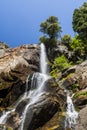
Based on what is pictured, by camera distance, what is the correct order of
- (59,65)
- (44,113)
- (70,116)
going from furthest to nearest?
(59,65)
(70,116)
(44,113)

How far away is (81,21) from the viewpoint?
67250 mm

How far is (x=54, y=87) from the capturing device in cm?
4347

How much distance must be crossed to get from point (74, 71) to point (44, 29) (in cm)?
2614

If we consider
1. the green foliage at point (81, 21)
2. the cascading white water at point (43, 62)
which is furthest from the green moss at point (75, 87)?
the green foliage at point (81, 21)

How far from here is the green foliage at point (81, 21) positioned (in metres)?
66.0

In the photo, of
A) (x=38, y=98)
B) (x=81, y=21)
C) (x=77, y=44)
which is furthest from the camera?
(x=77, y=44)

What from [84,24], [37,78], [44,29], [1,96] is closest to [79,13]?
[84,24]

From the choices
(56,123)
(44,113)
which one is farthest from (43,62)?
(56,123)

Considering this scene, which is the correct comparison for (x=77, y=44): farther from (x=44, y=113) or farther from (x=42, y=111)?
(x=42, y=111)

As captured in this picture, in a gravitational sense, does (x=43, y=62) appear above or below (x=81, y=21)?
below

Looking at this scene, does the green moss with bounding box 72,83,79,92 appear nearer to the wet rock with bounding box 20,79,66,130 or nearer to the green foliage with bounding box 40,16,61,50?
the wet rock with bounding box 20,79,66,130

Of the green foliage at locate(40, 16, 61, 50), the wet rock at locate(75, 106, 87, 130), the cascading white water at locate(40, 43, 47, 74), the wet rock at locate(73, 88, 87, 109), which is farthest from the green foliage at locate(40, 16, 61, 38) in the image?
the wet rock at locate(75, 106, 87, 130)

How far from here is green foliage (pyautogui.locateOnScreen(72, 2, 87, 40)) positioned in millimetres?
65969

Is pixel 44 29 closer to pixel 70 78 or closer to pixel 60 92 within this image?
pixel 70 78
